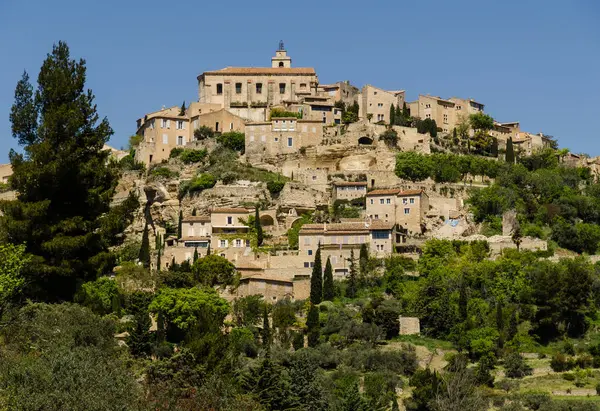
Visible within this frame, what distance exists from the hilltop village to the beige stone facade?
12 cm

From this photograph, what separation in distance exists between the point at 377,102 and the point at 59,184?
199 feet

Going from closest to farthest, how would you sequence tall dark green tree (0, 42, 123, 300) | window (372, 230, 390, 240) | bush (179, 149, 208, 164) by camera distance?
tall dark green tree (0, 42, 123, 300) < window (372, 230, 390, 240) < bush (179, 149, 208, 164)

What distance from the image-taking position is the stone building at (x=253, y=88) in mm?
86875

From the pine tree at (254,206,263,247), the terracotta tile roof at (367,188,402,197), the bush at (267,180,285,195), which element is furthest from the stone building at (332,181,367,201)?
the pine tree at (254,206,263,247)

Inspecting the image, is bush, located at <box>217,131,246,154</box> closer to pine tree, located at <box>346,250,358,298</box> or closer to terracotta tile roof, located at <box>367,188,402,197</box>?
terracotta tile roof, located at <box>367,188,402,197</box>

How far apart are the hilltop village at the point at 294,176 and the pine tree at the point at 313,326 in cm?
517

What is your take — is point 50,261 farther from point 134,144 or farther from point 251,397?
point 134,144

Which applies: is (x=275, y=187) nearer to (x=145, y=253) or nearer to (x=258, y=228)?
(x=258, y=228)

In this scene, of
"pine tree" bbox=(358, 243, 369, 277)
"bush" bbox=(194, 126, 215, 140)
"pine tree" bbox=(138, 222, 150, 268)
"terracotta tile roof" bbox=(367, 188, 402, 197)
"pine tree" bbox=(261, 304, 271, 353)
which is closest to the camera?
"pine tree" bbox=(261, 304, 271, 353)

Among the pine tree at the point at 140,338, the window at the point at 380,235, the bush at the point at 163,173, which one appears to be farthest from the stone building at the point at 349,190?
the pine tree at the point at 140,338

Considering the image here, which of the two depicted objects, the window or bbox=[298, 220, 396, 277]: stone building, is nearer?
bbox=[298, 220, 396, 277]: stone building

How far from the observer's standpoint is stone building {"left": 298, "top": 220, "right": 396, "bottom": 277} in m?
64.1

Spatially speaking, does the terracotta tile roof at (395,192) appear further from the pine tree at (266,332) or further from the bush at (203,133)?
the pine tree at (266,332)

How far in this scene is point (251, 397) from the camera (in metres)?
31.4
